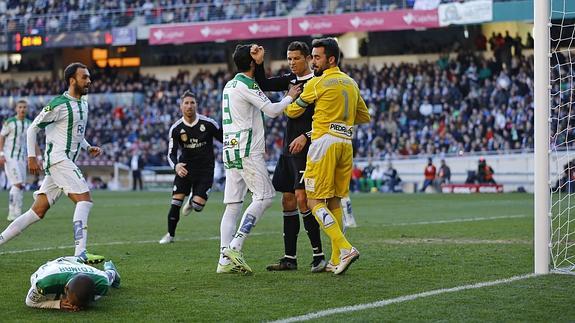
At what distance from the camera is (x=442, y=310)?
7562 mm

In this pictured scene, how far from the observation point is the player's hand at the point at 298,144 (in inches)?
393

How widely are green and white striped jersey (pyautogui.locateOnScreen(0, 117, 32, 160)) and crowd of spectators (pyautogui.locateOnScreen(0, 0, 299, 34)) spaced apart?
90.6 feet

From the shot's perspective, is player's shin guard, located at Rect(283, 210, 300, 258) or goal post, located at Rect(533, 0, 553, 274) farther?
player's shin guard, located at Rect(283, 210, 300, 258)

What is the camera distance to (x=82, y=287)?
7602 mm

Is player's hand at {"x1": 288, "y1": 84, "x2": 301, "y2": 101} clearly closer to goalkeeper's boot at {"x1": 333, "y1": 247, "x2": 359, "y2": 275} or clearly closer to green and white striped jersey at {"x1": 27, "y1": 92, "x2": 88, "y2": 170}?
goalkeeper's boot at {"x1": 333, "y1": 247, "x2": 359, "y2": 275}

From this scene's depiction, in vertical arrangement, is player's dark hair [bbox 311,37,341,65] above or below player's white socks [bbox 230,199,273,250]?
above

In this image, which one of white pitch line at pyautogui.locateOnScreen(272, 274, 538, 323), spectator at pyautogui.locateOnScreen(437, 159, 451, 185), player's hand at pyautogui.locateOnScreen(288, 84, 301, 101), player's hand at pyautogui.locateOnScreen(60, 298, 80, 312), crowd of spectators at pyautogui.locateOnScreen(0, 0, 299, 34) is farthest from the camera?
crowd of spectators at pyautogui.locateOnScreen(0, 0, 299, 34)

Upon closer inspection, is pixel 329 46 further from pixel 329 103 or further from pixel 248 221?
pixel 248 221

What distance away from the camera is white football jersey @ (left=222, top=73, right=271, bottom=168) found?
10133 mm

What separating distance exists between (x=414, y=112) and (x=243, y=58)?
33.5m

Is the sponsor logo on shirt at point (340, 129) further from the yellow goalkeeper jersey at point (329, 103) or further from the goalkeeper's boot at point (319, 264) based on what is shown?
the goalkeeper's boot at point (319, 264)

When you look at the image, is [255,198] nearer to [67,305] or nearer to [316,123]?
[316,123]

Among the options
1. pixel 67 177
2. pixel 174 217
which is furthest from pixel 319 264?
pixel 174 217

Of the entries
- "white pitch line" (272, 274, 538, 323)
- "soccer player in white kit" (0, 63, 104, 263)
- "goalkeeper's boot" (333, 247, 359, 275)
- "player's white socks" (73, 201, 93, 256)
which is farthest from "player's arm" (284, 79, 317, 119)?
"player's white socks" (73, 201, 93, 256)
